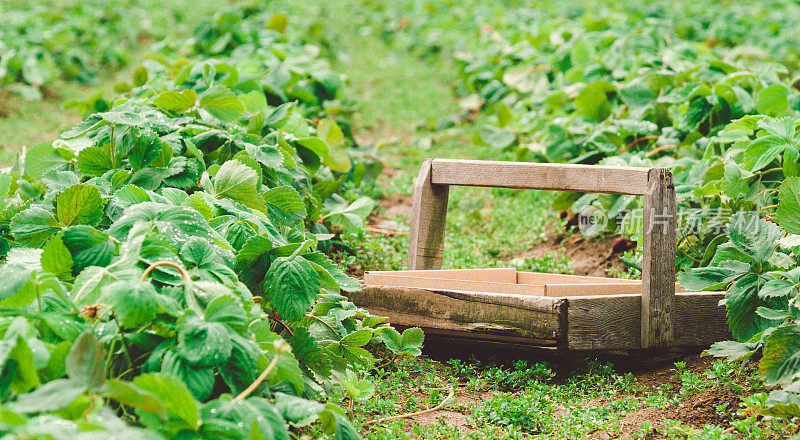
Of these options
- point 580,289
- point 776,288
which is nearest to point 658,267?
point 580,289

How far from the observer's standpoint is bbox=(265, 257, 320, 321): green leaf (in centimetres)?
173

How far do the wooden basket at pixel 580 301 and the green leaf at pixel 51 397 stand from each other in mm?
1359

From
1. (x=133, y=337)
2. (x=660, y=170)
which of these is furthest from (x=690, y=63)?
(x=133, y=337)

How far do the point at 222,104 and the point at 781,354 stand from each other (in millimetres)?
1984

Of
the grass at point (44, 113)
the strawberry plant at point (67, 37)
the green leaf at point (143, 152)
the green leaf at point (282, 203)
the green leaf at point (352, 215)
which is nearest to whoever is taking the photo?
the green leaf at point (143, 152)

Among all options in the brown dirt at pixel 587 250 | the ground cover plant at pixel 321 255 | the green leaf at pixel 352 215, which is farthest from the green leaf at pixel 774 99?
the green leaf at pixel 352 215

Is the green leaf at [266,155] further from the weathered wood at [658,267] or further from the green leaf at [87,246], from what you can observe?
the weathered wood at [658,267]

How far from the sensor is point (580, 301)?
2.22m

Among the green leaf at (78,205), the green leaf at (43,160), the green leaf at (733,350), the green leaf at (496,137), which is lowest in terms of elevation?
the green leaf at (733,350)

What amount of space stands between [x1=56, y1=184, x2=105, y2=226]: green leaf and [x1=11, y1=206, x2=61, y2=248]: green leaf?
1.3 inches

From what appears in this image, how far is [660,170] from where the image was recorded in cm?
228

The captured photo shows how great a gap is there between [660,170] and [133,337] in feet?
5.62

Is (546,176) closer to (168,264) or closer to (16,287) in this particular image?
(168,264)

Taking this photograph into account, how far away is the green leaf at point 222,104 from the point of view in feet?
8.28
